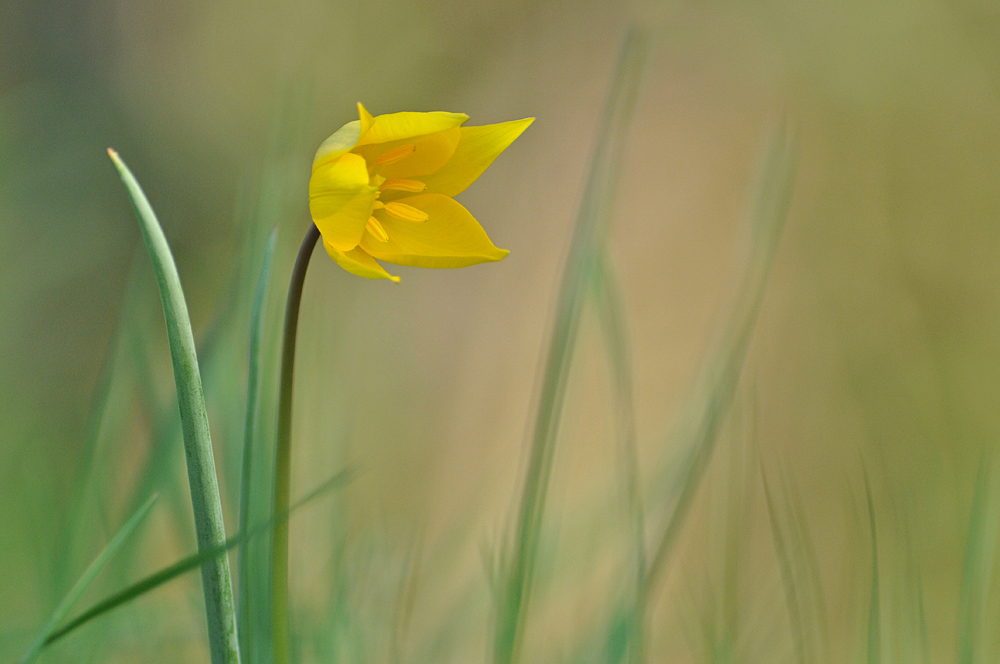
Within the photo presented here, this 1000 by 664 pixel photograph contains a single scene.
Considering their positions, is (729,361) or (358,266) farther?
(729,361)

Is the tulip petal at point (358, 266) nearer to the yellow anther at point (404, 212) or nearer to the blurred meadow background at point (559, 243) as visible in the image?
the yellow anther at point (404, 212)

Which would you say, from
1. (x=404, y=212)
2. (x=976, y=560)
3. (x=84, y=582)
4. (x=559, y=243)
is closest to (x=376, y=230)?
(x=404, y=212)

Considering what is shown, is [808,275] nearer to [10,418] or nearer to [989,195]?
[989,195]

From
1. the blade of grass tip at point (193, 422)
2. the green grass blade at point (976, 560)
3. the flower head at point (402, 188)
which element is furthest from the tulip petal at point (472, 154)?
the green grass blade at point (976, 560)

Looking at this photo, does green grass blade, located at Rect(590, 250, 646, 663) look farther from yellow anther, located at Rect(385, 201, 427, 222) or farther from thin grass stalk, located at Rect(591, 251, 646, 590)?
yellow anther, located at Rect(385, 201, 427, 222)

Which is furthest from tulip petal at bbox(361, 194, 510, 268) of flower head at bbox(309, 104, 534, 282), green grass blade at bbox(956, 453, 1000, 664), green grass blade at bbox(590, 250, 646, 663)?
green grass blade at bbox(956, 453, 1000, 664)

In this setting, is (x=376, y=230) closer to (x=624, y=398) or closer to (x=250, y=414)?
A: (x=250, y=414)

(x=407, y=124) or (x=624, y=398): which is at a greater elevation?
(x=407, y=124)
